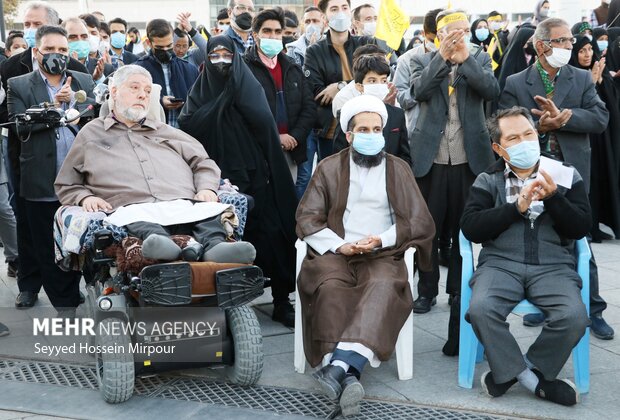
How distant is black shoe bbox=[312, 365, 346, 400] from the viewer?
13.9 ft

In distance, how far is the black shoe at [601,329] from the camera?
17.6ft

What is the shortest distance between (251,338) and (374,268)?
2.63 ft

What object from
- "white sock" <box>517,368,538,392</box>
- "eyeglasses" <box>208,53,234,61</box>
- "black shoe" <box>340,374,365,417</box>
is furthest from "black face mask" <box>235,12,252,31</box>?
"white sock" <box>517,368,538,392</box>

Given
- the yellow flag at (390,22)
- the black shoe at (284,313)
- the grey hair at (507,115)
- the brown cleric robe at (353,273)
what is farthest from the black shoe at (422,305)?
the yellow flag at (390,22)

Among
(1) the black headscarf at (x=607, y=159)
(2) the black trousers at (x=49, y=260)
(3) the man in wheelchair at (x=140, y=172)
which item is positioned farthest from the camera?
(1) the black headscarf at (x=607, y=159)

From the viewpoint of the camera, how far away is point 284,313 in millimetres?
5895

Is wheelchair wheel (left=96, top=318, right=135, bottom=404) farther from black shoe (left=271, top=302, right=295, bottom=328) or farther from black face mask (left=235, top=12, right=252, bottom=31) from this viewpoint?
black face mask (left=235, top=12, right=252, bottom=31)

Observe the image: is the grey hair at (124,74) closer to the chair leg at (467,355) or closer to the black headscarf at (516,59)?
the chair leg at (467,355)

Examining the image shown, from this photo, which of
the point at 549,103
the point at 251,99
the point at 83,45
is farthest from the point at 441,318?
the point at 83,45

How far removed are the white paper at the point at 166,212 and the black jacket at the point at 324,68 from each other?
7.22 feet

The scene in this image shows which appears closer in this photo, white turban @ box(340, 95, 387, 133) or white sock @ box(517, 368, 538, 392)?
white sock @ box(517, 368, 538, 392)

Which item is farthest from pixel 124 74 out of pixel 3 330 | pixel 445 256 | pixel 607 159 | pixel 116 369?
pixel 607 159

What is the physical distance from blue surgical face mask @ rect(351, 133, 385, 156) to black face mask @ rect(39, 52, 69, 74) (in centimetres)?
225

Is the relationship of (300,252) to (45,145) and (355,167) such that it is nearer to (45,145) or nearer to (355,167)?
(355,167)
